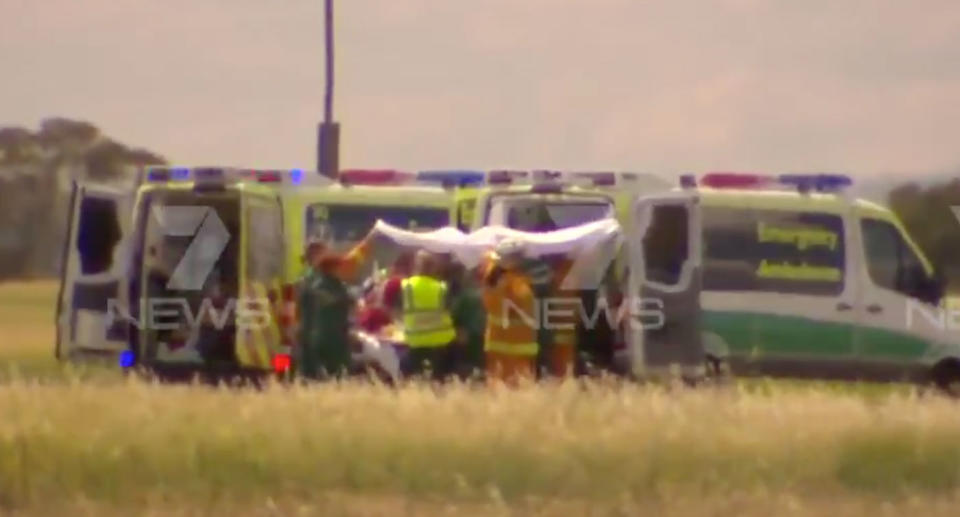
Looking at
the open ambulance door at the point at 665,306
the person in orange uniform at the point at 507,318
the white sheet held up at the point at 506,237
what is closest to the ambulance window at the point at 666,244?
the open ambulance door at the point at 665,306

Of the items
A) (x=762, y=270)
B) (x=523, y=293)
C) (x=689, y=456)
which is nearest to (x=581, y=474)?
(x=689, y=456)

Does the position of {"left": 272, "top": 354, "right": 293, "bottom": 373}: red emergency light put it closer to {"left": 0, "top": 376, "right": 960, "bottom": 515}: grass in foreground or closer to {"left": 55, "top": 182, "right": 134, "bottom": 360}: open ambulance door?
{"left": 55, "top": 182, "right": 134, "bottom": 360}: open ambulance door

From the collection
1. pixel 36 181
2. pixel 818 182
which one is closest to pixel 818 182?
pixel 818 182

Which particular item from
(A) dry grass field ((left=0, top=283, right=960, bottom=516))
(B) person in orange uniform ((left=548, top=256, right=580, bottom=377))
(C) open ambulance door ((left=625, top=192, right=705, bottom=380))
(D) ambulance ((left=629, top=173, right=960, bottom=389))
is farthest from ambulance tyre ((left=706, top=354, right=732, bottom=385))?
(A) dry grass field ((left=0, top=283, right=960, bottom=516))

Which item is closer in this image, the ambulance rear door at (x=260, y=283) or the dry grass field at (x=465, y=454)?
the dry grass field at (x=465, y=454)

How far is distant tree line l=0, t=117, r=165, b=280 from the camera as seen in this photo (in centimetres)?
5634

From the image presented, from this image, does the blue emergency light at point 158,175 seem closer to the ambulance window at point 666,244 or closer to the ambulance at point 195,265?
the ambulance at point 195,265

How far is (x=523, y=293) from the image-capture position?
15.1m

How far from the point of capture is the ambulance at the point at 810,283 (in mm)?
18000

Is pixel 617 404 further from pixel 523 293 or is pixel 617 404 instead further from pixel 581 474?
pixel 523 293

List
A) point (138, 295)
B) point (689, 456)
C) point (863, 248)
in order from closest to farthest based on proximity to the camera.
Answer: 1. point (689, 456)
2. point (138, 295)
3. point (863, 248)

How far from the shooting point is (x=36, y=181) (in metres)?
57.9

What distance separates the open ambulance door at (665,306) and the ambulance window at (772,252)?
4.91 feet

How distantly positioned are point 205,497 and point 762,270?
9.01 meters
